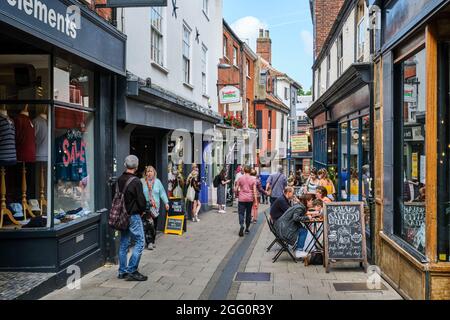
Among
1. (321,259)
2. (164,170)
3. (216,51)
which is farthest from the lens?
(216,51)

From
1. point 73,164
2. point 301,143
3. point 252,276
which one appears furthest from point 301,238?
point 301,143

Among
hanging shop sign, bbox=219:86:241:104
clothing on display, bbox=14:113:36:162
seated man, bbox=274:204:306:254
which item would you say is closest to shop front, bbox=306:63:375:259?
seated man, bbox=274:204:306:254

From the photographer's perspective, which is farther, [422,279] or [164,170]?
[164,170]

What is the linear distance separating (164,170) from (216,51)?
356 inches

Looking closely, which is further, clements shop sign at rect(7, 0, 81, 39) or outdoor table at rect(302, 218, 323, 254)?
outdoor table at rect(302, 218, 323, 254)

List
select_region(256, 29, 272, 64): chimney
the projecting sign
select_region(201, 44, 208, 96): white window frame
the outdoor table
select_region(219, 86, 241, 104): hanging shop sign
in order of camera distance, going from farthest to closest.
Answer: select_region(256, 29, 272, 64): chimney
select_region(219, 86, 241, 104): hanging shop sign
select_region(201, 44, 208, 96): white window frame
the outdoor table
the projecting sign

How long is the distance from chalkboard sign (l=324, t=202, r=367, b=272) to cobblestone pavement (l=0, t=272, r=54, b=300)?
14.1 feet

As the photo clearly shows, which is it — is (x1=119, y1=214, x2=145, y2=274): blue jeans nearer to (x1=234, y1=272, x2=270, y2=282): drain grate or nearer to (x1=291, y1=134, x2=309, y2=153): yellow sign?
(x1=234, y1=272, x2=270, y2=282): drain grate

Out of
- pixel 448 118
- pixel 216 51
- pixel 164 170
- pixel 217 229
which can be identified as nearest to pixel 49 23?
pixel 448 118

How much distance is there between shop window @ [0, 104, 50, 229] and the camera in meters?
7.33

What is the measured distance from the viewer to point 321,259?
9.12 m

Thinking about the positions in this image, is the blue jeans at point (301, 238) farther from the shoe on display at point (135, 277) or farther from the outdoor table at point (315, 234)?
the shoe on display at point (135, 277)

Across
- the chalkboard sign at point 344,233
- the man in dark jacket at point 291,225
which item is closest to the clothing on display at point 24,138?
the man in dark jacket at point 291,225

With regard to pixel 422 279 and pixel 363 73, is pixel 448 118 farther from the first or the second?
pixel 363 73
